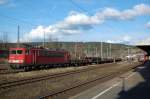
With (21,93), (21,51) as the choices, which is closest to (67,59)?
(21,51)

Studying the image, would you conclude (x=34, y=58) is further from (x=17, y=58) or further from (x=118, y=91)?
(x=118, y=91)

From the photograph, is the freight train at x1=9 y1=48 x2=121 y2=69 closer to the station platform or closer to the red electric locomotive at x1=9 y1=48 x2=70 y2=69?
the red electric locomotive at x1=9 y1=48 x2=70 y2=69

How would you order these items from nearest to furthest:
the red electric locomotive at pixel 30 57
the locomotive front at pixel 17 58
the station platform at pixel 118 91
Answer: the station platform at pixel 118 91
the locomotive front at pixel 17 58
the red electric locomotive at pixel 30 57

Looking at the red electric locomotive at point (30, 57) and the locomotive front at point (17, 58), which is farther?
the red electric locomotive at point (30, 57)

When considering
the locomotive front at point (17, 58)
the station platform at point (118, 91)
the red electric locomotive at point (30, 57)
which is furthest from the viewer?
the red electric locomotive at point (30, 57)

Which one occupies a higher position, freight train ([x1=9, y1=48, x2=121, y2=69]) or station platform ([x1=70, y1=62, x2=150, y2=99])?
freight train ([x1=9, y1=48, x2=121, y2=69])

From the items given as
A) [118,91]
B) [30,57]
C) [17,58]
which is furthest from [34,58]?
[118,91]

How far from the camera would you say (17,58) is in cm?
3772

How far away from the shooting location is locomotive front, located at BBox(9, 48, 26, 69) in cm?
3723

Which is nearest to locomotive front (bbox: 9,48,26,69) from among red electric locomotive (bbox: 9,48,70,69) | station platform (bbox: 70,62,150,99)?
red electric locomotive (bbox: 9,48,70,69)

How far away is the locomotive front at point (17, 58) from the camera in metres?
37.2

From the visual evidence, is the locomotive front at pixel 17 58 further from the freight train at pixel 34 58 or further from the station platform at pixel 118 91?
the station platform at pixel 118 91

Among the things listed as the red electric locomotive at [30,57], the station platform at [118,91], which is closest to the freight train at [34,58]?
the red electric locomotive at [30,57]

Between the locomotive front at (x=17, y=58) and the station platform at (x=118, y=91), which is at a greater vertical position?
the locomotive front at (x=17, y=58)
